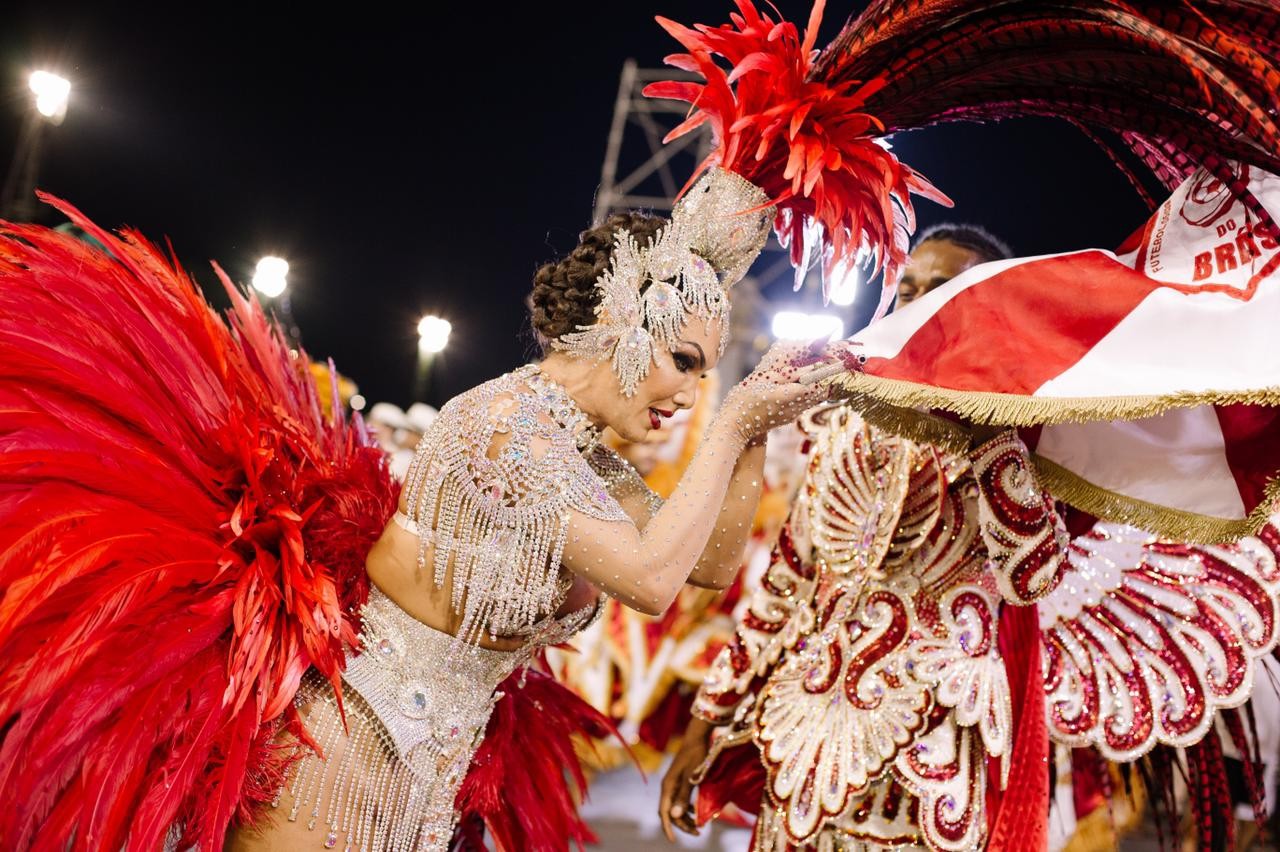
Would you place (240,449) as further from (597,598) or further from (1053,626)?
(1053,626)

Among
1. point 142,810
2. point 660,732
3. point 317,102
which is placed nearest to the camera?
point 142,810

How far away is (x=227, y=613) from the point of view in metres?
1.60

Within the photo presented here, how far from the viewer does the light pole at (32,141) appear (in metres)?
4.32

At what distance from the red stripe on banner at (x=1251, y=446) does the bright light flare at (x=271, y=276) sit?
5804 millimetres

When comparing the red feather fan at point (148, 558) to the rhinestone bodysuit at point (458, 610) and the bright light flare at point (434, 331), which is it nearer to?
the rhinestone bodysuit at point (458, 610)

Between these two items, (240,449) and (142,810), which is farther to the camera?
(240,449)

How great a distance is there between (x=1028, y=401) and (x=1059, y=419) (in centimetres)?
5

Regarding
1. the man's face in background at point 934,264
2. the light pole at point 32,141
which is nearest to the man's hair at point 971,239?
the man's face in background at point 934,264

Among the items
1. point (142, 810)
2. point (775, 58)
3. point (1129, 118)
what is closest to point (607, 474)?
point (775, 58)

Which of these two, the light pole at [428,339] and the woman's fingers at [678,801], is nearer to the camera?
the woman's fingers at [678,801]

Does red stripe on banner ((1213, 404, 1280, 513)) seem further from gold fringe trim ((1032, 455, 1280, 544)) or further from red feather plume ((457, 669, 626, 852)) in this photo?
red feather plume ((457, 669, 626, 852))

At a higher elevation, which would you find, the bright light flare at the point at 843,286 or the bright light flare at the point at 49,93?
the bright light flare at the point at 49,93

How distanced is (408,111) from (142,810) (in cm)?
795

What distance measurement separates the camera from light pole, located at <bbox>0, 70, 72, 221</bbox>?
432 centimetres
